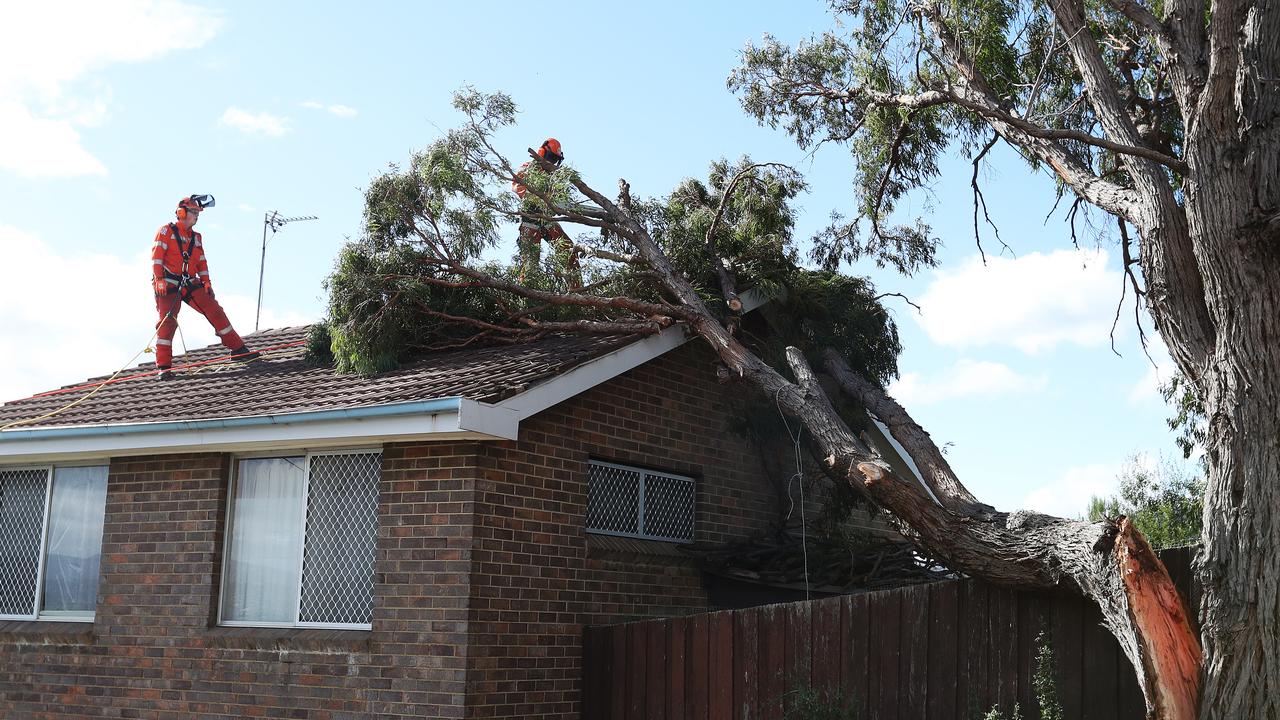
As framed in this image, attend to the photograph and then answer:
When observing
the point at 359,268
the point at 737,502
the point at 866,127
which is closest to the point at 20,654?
the point at 359,268

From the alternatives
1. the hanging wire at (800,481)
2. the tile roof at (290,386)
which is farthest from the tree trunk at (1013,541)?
the tile roof at (290,386)

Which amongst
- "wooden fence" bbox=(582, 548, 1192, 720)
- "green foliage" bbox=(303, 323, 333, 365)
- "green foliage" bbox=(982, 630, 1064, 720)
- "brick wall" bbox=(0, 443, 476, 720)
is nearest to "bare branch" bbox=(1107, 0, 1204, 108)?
"wooden fence" bbox=(582, 548, 1192, 720)

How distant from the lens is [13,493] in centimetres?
1267

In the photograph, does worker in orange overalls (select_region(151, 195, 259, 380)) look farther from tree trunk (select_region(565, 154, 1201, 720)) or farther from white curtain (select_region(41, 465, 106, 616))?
tree trunk (select_region(565, 154, 1201, 720))

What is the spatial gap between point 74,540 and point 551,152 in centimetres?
649

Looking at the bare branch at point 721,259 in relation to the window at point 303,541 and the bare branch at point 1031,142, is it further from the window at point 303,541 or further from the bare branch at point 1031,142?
the window at point 303,541

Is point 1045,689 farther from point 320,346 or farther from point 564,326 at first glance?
point 320,346

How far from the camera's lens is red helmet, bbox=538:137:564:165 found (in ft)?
45.8

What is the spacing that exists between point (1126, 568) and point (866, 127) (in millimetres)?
5769

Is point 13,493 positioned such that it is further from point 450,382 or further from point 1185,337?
point 1185,337

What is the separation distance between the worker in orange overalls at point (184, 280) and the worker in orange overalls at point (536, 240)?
12.3ft

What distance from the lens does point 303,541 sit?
10.5 metres

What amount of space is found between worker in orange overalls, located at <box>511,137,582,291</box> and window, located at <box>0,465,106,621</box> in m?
4.67


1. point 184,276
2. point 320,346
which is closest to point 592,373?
point 320,346
